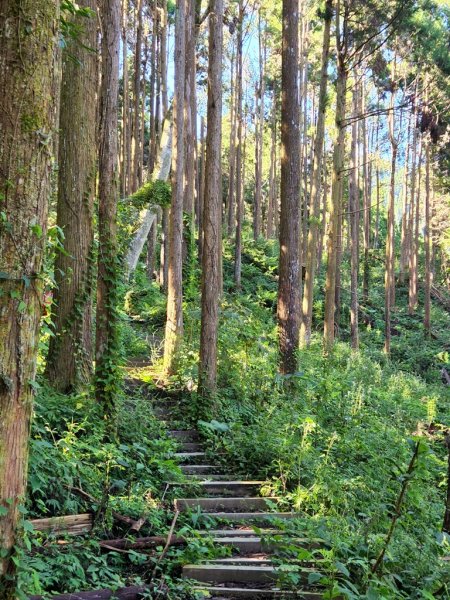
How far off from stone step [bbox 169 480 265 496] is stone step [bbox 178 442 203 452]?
4.39 feet

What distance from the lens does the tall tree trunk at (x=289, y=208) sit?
10938 mm

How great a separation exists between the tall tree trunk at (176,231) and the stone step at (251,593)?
21.2ft

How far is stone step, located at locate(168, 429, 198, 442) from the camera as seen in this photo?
8.96 metres

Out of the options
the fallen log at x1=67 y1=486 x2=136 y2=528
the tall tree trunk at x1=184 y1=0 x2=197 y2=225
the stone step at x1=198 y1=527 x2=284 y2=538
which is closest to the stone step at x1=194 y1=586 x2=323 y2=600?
the stone step at x1=198 y1=527 x2=284 y2=538

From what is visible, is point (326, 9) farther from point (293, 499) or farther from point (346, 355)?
point (293, 499)

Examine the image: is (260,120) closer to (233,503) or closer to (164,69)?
(164,69)

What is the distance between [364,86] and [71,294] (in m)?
27.3

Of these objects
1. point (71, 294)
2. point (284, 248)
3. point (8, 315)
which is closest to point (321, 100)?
point (284, 248)

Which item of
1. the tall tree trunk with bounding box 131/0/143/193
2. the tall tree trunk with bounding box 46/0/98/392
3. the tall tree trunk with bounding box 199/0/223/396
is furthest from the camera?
the tall tree trunk with bounding box 131/0/143/193

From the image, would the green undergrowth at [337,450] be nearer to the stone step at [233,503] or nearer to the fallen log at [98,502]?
the stone step at [233,503]

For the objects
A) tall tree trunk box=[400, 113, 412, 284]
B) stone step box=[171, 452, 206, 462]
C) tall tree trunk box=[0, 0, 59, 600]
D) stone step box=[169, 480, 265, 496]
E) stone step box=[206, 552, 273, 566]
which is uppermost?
tall tree trunk box=[400, 113, 412, 284]

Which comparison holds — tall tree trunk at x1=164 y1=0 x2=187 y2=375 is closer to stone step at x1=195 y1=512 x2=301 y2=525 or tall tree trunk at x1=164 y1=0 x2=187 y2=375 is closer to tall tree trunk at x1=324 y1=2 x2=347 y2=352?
stone step at x1=195 y1=512 x2=301 y2=525

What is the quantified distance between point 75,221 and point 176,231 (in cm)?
414

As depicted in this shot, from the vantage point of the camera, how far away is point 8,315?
3.08 metres
